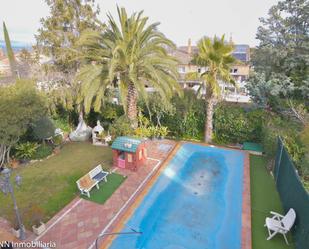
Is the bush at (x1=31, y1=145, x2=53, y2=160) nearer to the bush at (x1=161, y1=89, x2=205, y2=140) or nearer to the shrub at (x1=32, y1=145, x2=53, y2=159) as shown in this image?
the shrub at (x1=32, y1=145, x2=53, y2=159)

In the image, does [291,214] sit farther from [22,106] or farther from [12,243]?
[22,106]

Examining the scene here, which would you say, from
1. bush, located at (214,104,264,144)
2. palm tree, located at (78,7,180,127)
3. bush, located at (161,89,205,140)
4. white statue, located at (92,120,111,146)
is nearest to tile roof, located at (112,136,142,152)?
palm tree, located at (78,7,180,127)

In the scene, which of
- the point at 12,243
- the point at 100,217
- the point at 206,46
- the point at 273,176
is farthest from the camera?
the point at 206,46

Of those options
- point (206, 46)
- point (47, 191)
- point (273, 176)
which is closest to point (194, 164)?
point (273, 176)

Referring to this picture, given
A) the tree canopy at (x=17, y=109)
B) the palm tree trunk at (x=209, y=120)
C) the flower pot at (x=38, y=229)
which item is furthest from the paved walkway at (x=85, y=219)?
the palm tree trunk at (x=209, y=120)

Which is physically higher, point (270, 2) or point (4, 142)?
point (270, 2)

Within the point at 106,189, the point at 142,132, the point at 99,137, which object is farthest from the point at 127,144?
the point at 99,137

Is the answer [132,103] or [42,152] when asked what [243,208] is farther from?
[42,152]
